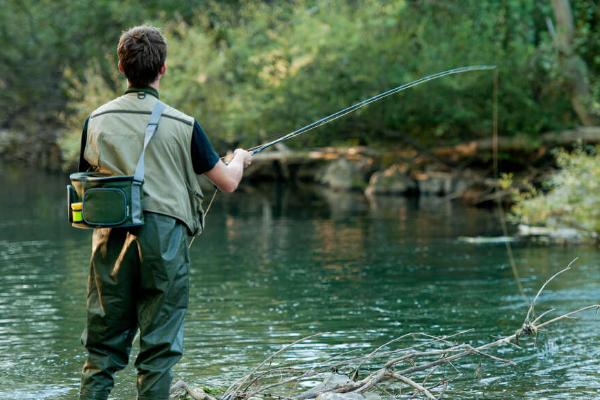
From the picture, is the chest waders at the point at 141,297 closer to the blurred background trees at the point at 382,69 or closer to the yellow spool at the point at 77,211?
the yellow spool at the point at 77,211

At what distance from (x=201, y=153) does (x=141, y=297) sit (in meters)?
0.64

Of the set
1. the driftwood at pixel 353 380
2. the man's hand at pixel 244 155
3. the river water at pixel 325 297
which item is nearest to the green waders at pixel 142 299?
the man's hand at pixel 244 155

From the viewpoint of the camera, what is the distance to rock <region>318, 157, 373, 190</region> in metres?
27.0

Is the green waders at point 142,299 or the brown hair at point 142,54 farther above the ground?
the brown hair at point 142,54

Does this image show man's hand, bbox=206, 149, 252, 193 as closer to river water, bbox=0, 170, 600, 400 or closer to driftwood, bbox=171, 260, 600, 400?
driftwood, bbox=171, 260, 600, 400

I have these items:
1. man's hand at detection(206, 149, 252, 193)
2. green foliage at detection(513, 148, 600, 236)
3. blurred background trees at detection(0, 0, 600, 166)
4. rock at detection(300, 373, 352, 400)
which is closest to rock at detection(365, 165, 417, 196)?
blurred background trees at detection(0, 0, 600, 166)

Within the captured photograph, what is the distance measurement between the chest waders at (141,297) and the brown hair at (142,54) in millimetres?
270

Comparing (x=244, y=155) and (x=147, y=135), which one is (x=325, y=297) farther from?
(x=147, y=135)

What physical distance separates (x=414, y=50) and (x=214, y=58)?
17.8 feet

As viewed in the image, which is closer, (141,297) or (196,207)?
(141,297)

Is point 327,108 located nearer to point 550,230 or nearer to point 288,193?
point 288,193

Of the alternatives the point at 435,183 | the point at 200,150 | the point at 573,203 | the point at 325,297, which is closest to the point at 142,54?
the point at 200,150

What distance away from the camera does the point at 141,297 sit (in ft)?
15.2

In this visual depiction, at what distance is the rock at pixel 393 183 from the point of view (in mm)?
25469
